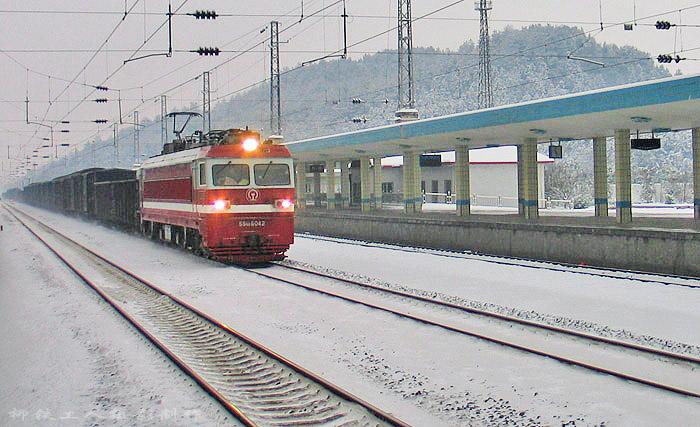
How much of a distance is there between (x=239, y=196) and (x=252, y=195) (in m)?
0.36

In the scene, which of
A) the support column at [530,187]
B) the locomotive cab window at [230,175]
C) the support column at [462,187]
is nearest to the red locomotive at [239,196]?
the locomotive cab window at [230,175]

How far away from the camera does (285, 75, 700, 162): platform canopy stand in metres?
17.6

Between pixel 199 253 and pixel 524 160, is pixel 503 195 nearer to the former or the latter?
pixel 524 160

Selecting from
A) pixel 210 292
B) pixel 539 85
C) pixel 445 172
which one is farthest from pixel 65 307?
pixel 539 85

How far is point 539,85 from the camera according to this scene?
527 ft

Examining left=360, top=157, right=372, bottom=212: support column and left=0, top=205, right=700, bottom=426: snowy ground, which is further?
left=360, top=157, right=372, bottom=212: support column

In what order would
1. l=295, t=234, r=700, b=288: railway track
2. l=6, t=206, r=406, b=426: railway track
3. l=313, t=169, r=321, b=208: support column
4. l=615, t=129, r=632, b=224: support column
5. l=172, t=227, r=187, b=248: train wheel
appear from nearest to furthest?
l=6, t=206, r=406, b=426: railway track, l=295, t=234, r=700, b=288: railway track, l=615, t=129, r=632, b=224: support column, l=172, t=227, r=187, b=248: train wheel, l=313, t=169, r=321, b=208: support column

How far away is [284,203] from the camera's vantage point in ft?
64.0

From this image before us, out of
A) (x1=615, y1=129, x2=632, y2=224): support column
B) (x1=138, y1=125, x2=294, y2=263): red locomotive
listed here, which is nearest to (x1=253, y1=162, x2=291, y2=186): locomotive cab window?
(x1=138, y1=125, x2=294, y2=263): red locomotive

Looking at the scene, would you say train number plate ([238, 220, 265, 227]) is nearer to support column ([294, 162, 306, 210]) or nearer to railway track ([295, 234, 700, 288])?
railway track ([295, 234, 700, 288])

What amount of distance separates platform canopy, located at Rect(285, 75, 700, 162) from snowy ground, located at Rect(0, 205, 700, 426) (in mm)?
4917

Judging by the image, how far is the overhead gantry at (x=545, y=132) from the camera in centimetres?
1827

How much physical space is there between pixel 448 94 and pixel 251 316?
526ft

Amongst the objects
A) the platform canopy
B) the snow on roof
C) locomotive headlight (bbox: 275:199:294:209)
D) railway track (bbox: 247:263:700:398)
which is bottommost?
railway track (bbox: 247:263:700:398)
